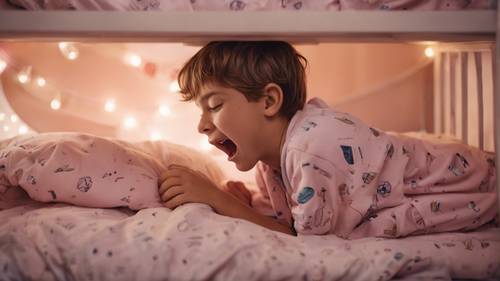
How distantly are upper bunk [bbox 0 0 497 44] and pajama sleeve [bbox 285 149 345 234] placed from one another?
22 centimetres

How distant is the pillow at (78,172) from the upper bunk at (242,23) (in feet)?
0.78

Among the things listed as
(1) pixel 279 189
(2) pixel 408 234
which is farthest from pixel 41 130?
(2) pixel 408 234

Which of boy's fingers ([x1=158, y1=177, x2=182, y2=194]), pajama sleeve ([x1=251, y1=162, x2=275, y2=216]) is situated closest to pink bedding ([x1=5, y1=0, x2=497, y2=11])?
boy's fingers ([x1=158, y1=177, x2=182, y2=194])

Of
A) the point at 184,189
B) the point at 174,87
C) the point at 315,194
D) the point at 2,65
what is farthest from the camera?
the point at 174,87

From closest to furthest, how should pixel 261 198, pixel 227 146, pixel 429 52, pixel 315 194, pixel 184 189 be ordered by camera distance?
pixel 315 194 < pixel 184 189 < pixel 227 146 < pixel 261 198 < pixel 429 52

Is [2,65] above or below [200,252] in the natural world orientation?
above

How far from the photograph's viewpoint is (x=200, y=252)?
0.85 metres

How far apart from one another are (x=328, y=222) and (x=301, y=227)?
0.05m

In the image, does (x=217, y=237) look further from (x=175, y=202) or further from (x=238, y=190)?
(x=238, y=190)

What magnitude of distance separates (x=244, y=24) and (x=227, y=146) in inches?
15.7

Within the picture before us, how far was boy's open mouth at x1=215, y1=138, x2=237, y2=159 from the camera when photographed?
1214 millimetres

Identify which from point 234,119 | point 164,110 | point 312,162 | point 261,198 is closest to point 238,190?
point 261,198

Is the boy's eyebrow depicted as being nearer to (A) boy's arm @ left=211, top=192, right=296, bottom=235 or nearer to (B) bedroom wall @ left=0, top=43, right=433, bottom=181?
(A) boy's arm @ left=211, top=192, right=296, bottom=235

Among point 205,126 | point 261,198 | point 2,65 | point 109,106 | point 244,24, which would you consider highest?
point 244,24
